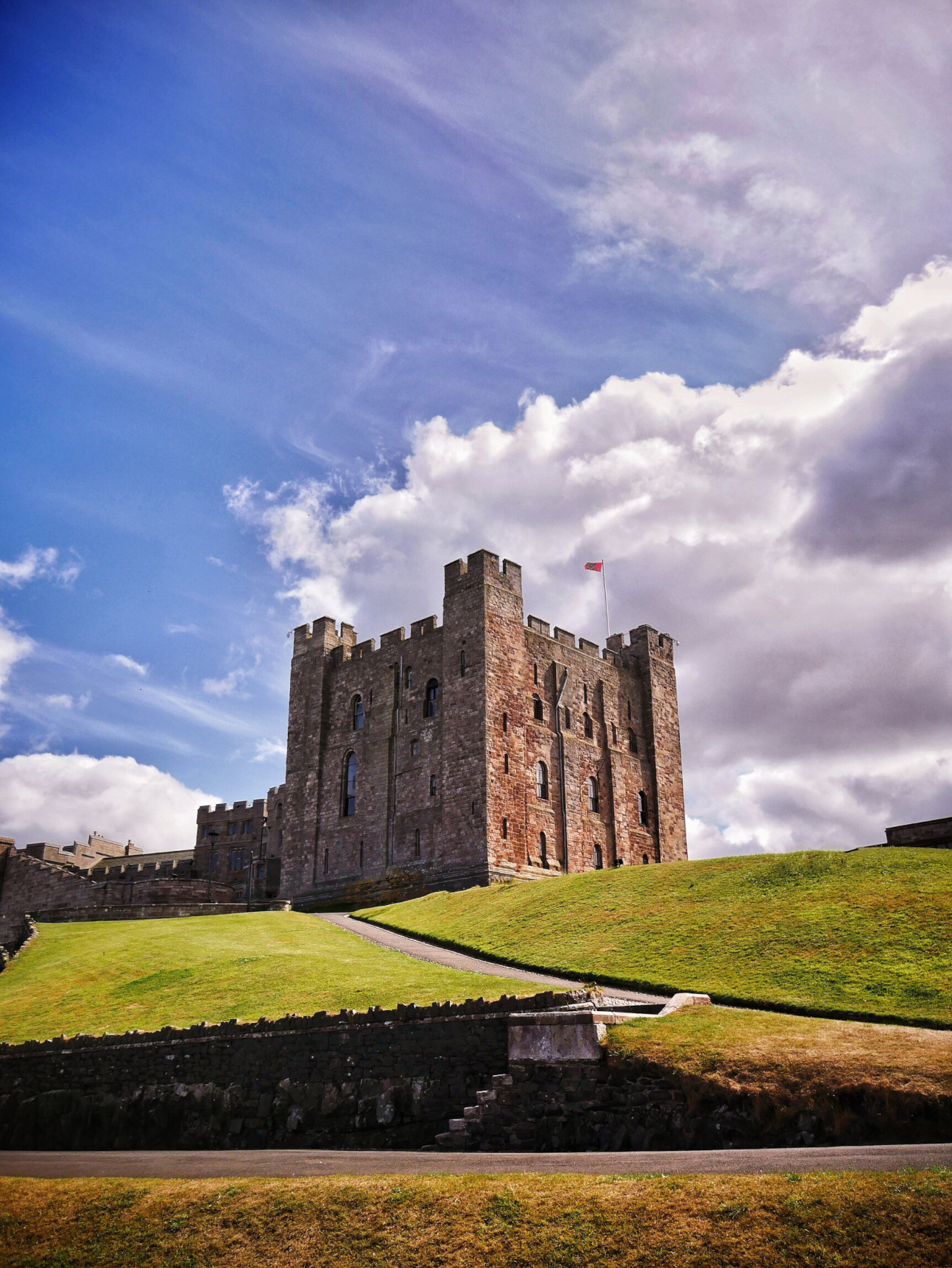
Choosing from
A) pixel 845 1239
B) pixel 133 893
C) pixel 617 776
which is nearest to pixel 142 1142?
pixel 845 1239

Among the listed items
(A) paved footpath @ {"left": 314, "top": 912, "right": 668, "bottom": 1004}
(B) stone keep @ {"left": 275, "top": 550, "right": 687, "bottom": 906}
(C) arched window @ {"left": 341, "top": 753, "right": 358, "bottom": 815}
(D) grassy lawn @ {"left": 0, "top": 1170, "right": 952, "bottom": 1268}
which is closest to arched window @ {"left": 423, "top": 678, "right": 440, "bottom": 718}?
(B) stone keep @ {"left": 275, "top": 550, "right": 687, "bottom": 906}

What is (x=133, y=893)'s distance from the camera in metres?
49.6

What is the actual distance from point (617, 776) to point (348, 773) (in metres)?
14.9

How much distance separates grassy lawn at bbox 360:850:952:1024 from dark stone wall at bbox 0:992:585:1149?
5995mm

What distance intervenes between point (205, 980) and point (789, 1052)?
16847 millimetres

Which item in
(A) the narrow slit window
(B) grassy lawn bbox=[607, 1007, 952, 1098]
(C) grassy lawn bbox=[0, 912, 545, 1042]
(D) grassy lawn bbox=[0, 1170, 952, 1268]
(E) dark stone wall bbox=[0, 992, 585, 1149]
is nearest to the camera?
(D) grassy lawn bbox=[0, 1170, 952, 1268]

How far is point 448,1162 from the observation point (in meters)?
14.0

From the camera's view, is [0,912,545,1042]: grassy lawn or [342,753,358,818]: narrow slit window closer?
[0,912,545,1042]: grassy lawn

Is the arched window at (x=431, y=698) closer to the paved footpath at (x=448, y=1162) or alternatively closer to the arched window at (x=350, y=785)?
the arched window at (x=350, y=785)

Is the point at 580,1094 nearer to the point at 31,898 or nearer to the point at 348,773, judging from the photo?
the point at 348,773

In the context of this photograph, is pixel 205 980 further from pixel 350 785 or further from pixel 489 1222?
pixel 350 785

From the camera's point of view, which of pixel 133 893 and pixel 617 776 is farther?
pixel 617 776

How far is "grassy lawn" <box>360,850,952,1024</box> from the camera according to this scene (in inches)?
763

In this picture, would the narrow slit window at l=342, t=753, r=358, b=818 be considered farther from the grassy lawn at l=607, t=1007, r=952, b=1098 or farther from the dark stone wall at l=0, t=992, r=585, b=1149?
the grassy lawn at l=607, t=1007, r=952, b=1098
